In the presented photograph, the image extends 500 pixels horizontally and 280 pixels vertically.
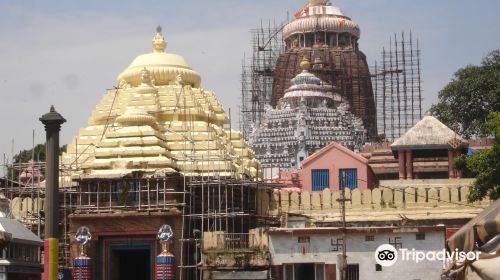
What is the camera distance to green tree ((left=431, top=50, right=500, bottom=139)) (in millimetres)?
60469

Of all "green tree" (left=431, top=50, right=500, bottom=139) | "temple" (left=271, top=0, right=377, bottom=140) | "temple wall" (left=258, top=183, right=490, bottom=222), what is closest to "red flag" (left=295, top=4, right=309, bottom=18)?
"temple" (left=271, top=0, right=377, bottom=140)

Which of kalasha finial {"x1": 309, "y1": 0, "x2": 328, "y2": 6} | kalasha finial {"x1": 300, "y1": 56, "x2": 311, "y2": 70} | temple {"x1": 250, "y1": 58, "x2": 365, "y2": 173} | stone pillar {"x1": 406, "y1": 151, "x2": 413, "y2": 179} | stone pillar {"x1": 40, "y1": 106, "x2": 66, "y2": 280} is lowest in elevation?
stone pillar {"x1": 40, "y1": 106, "x2": 66, "y2": 280}

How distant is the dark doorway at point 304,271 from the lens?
34750 mm

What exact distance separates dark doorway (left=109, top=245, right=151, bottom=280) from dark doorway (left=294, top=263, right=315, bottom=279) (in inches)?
225

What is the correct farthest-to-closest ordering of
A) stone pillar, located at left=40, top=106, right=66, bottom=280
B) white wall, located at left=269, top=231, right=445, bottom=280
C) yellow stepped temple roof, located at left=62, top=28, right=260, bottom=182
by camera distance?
yellow stepped temple roof, located at left=62, top=28, right=260, bottom=182
white wall, located at left=269, top=231, right=445, bottom=280
stone pillar, located at left=40, top=106, right=66, bottom=280

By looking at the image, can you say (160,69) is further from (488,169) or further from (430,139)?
(488,169)

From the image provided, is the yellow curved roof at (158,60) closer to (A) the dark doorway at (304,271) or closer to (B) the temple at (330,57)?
(A) the dark doorway at (304,271)

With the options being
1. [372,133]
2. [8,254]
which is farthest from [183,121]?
[372,133]

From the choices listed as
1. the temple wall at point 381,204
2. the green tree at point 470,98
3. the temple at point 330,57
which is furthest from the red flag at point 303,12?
the temple wall at point 381,204

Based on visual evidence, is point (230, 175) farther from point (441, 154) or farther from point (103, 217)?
point (441, 154)

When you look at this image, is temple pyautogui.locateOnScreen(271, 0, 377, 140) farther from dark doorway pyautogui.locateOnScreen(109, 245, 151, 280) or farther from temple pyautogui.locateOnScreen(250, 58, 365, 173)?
dark doorway pyautogui.locateOnScreen(109, 245, 151, 280)

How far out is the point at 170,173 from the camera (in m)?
38.0

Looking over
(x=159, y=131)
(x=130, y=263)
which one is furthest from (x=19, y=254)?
(x=159, y=131)

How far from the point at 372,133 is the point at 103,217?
127 ft
